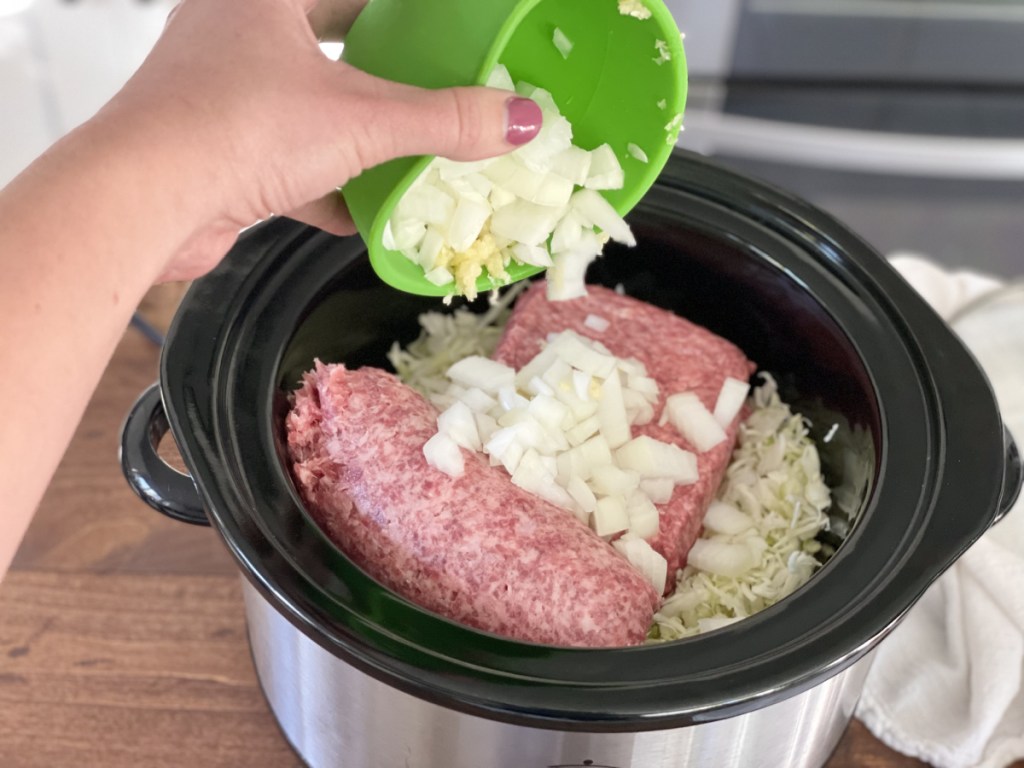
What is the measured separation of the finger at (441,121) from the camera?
2.70 feet

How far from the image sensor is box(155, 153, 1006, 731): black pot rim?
30.8 inches

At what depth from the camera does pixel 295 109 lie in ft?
2.63

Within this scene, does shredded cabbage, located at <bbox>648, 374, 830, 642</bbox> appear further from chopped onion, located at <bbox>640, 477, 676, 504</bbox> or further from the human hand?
the human hand

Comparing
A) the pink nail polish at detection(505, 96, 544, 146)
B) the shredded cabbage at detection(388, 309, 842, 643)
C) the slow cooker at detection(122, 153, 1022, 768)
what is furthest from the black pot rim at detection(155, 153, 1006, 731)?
the pink nail polish at detection(505, 96, 544, 146)

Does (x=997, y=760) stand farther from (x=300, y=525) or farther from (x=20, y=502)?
(x=20, y=502)

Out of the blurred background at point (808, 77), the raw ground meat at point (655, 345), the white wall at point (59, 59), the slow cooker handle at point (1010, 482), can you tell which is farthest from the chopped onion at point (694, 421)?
the white wall at point (59, 59)

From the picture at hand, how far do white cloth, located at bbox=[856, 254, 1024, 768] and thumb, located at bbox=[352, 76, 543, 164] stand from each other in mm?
727

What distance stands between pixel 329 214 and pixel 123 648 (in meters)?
0.58

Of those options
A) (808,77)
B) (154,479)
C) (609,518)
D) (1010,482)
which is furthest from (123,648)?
(808,77)

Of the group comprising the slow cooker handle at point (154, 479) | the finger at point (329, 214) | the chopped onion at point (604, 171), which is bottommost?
the slow cooker handle at point (154, 479)

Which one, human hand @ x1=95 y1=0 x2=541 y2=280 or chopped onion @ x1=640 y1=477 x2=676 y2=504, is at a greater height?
human hand @ x1=95 y1=0 x2=541 y2=280

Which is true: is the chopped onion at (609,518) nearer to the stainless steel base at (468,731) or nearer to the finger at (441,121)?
the stainless steel base at (468,731)

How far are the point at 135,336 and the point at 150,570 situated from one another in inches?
16.6

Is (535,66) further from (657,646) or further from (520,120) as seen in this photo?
(657,646)
